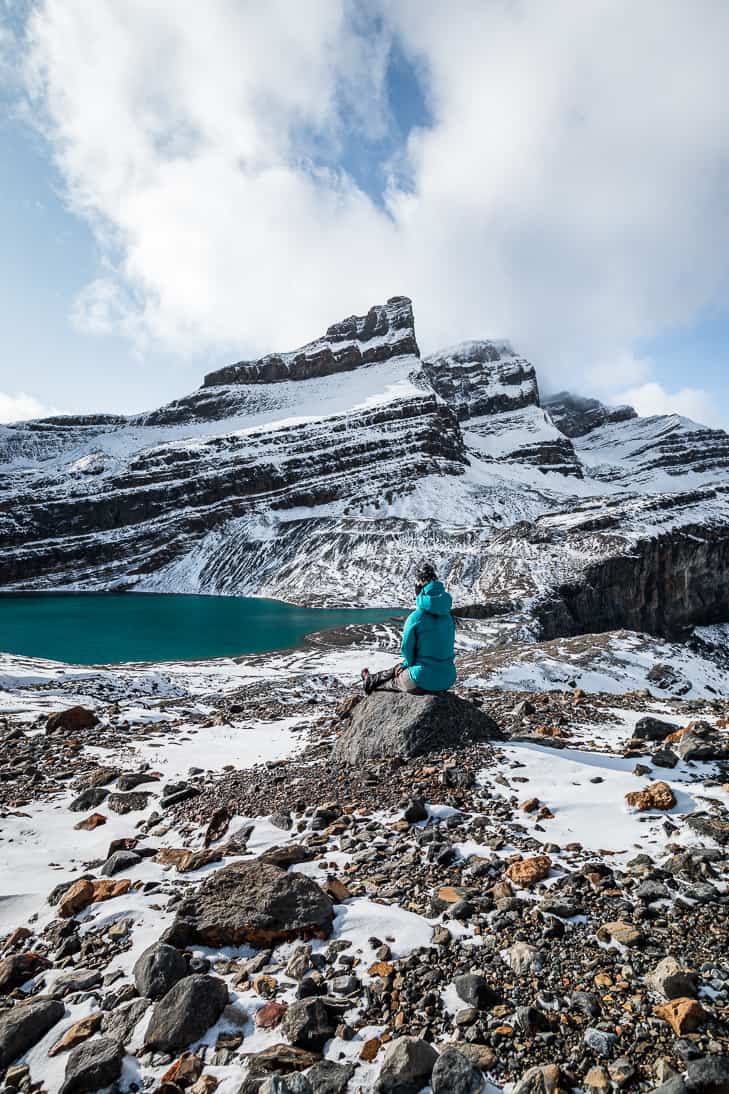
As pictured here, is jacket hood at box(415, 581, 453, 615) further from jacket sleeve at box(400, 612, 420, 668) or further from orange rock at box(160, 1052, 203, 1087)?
orange rock at box(160, 1052, 203, 1087)

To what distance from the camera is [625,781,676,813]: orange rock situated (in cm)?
631

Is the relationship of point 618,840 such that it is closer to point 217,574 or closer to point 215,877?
point 215,877

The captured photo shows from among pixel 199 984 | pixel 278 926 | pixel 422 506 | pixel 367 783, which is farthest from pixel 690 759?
pixel 422 506

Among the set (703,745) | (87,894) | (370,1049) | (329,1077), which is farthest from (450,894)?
(703,745)

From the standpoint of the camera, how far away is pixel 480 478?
138625 millimetres

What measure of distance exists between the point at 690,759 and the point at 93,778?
9.48 metres

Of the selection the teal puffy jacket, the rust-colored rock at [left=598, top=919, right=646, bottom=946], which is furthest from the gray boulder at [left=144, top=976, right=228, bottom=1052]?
the teal puffy jacket

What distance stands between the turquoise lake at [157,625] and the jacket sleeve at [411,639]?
→ 32.3 meters

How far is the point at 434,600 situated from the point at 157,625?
5480cm

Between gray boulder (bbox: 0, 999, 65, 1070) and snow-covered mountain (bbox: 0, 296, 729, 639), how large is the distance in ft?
138

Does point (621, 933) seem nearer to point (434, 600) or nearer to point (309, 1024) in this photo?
point (309, 1024)

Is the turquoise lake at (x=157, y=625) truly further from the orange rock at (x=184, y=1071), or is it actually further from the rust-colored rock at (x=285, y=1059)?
the rust-colored rock at (x=285, y=1059)

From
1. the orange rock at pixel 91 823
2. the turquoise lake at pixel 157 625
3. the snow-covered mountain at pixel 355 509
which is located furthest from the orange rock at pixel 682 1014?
the snow-covered mountain at pixel 355 509

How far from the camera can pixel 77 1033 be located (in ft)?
12.2
